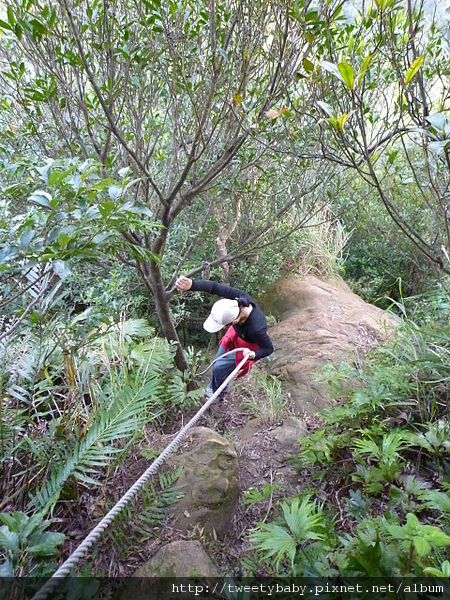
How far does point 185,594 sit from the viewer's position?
1.70m

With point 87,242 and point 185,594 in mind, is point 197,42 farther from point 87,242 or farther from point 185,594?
point 185,594

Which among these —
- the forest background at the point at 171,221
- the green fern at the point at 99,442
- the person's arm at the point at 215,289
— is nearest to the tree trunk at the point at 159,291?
the forest background at the point at 171,221

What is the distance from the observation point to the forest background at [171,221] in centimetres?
141

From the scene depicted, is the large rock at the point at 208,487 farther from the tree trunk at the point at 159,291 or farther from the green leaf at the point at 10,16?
the green leaf at the point at 10,16

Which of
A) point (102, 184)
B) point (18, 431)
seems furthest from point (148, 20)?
point (18, 431)

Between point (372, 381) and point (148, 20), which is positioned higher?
point (148, 20)

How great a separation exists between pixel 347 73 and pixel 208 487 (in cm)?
230

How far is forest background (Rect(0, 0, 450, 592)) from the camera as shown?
1.41 metres

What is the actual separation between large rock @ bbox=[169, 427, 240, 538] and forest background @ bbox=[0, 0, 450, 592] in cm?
26

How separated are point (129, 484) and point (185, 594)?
0.79 m

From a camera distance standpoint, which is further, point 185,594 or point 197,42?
point 197,42

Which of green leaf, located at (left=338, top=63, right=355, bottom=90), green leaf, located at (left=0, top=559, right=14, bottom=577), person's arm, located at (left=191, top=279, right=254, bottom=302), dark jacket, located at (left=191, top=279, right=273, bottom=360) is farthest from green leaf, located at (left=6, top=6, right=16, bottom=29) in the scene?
green leaf, located at (left=0, top=559, right=14, bottom=577)

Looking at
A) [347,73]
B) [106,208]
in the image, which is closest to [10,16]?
[106,208]

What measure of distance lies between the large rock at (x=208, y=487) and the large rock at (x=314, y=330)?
4.53 ft
